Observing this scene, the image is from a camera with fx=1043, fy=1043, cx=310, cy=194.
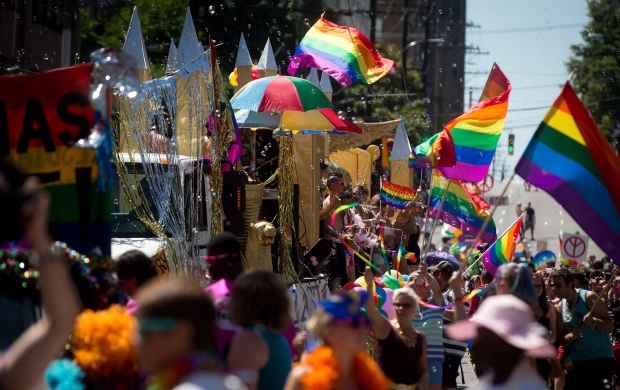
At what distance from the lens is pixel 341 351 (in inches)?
176

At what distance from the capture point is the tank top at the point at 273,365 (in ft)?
15.9

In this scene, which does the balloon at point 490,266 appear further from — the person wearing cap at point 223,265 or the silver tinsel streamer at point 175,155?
the person wearing cap at point 223,265

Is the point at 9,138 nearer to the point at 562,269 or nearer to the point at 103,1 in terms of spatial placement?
the point at 562,269

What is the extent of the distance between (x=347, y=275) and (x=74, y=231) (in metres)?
8.18

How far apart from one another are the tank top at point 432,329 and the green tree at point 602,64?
3092cm

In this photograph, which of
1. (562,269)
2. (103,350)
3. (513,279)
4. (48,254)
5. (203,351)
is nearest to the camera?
(48,254)

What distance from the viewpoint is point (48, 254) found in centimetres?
305

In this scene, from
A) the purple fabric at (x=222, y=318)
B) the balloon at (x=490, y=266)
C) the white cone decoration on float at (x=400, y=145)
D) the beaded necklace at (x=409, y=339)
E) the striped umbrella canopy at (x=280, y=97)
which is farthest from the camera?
the white cone decoration on float at (x=400, y=145)

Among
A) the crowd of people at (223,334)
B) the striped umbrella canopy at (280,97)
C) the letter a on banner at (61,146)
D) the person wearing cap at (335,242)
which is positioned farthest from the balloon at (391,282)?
the letter a on banner at (61,146)

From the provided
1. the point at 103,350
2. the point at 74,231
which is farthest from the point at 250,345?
the point at 74,231

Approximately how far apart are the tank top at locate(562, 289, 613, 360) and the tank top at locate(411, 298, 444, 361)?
179 cm

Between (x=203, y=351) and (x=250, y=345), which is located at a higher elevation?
(x=203, y=351)

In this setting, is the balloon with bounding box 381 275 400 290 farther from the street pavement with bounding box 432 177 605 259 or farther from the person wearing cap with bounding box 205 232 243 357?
the street pavement with bounding box 432 177 605 259

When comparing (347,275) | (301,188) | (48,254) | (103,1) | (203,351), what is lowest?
(347,275)
